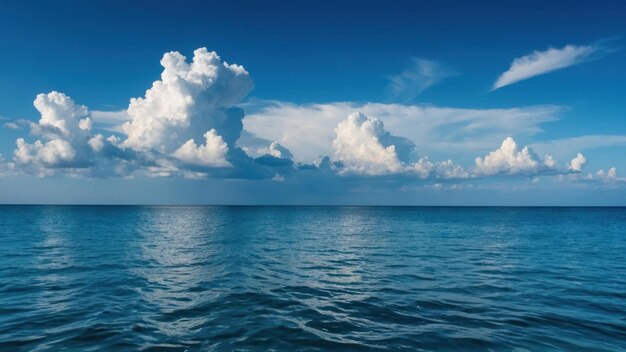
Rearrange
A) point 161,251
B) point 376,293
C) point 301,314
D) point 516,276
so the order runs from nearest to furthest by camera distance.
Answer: point 301,314, point 376,293, point 516,276, point 161,251

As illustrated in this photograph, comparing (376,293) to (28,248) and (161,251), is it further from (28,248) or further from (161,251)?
(28,248)

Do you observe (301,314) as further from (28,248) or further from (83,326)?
(28,248)

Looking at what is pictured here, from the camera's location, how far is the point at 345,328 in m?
18.6

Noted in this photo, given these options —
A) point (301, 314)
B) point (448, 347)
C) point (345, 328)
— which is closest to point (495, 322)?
point (448, 347)

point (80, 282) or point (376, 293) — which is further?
point (80, 282)

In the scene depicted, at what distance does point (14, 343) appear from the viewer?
1631 centimetres

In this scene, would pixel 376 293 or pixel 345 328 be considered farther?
pixel 376 293

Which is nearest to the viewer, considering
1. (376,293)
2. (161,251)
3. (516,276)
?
(376,293)

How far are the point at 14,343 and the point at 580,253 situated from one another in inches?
2339

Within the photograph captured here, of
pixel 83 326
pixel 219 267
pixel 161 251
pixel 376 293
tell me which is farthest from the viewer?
pixel 161 251

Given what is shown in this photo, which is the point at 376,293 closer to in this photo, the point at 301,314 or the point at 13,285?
the point at 301,314

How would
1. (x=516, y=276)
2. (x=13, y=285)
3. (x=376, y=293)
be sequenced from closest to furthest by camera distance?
(x=376, y=293)
(x=13, y=285)
(x=516, y=276)

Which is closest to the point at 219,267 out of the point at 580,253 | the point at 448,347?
the point at 448,347

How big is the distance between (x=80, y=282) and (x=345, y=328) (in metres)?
22.0
